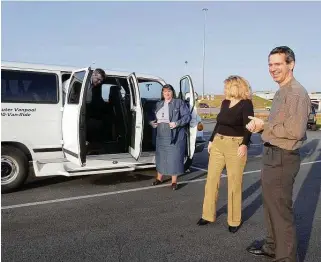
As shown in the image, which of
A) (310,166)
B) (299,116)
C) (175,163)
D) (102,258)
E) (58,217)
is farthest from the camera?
(310,166)

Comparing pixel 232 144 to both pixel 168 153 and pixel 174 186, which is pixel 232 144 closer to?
pixel 168 153

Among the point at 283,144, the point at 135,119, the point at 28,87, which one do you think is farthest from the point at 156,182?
the point at 283,144

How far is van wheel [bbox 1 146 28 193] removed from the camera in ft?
20.7

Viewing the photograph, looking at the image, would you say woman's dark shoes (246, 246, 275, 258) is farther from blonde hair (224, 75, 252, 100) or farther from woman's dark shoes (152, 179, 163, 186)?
woman's dark shoes (152, 179, 163, 186)

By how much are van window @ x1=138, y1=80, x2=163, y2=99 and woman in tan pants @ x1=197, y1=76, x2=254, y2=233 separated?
11.8ft

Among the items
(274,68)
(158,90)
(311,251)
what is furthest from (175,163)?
(274,68)

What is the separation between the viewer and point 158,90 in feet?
27.1

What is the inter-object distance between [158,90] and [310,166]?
4417mm

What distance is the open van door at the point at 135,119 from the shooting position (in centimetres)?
691

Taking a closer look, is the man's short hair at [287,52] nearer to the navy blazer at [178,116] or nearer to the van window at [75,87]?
the navy blazer at [178,116]

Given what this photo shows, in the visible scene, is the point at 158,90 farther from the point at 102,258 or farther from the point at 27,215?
the point at 102,258

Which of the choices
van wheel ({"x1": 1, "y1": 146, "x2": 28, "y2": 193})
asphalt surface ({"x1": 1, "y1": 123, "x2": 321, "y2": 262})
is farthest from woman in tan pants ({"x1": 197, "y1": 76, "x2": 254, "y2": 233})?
van wheel ({"x1": 1, "y1": 146, "x2": 28, "y2": 193})

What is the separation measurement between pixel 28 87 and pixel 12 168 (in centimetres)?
140

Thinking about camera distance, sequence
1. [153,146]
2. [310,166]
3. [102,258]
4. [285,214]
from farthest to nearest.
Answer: [310,166] < [153,146] < [102,258] < [285,214]
